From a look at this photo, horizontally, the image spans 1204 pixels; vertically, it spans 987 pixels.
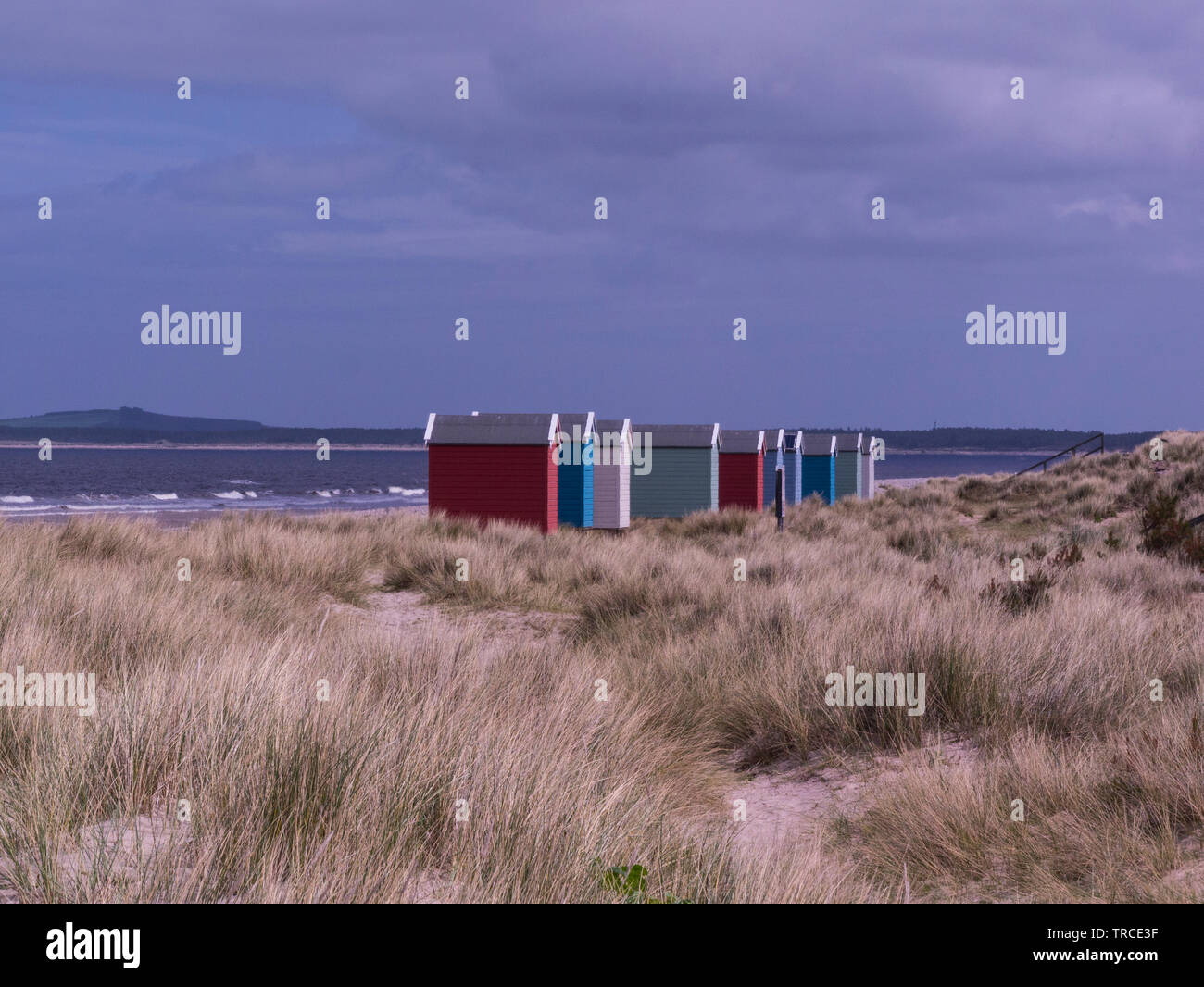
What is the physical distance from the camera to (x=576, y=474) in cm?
2658

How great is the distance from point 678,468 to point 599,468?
591 centimetres

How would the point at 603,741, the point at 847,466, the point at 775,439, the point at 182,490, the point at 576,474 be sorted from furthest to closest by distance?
the point at 182,490 < the point at 847,466 < the point at 775,439 < the point at 576,474 < the point at 603,741

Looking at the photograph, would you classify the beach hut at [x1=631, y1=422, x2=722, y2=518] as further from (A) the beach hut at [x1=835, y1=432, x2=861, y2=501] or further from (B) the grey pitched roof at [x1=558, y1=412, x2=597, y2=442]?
(A) the beach hut at [x1=835, y1=432, x2=861, y2=501]

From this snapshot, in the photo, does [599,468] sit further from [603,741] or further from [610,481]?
[603,741]

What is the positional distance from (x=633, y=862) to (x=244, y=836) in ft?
4.96

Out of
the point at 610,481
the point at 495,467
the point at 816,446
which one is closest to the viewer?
the point at 495,467

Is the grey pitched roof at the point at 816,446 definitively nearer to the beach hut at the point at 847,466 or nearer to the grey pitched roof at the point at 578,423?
the beach hut at the point at 847,466

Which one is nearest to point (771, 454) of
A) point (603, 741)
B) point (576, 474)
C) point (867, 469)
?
point (867, 469)

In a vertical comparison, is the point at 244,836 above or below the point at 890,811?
above

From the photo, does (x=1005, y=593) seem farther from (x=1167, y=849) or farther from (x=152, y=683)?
(x=152, y=683)

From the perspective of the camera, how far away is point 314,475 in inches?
3809

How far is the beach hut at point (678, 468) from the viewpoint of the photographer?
3356 centimetres

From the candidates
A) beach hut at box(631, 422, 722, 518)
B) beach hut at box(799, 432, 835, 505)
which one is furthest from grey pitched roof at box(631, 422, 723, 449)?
beach hut at box(799, 432, 835, 505)
